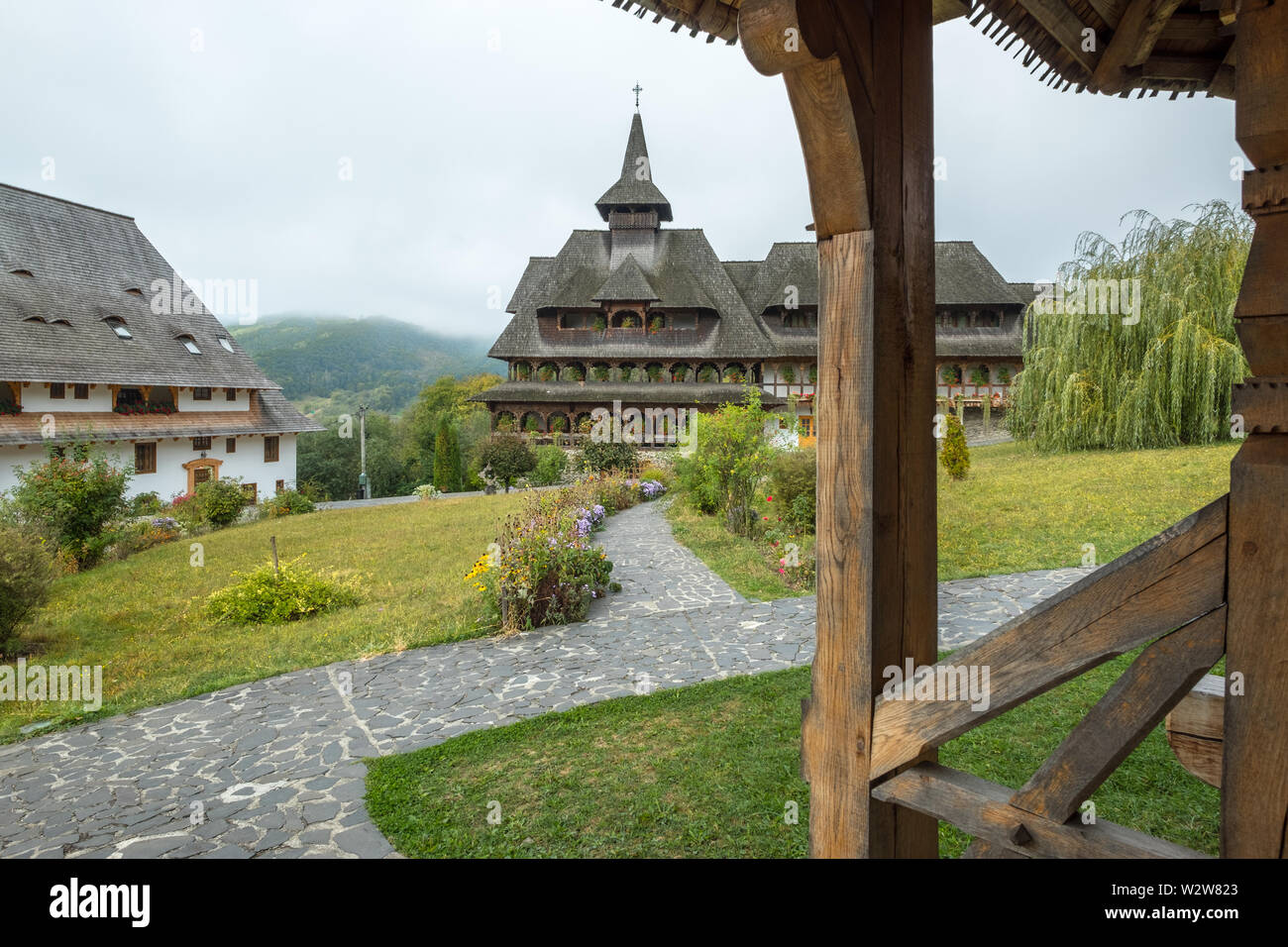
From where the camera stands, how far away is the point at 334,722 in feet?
17.5

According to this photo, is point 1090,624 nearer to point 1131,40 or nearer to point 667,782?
point 1131,40

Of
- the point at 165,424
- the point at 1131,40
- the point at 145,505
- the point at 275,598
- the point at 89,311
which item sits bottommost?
the point at 275,598

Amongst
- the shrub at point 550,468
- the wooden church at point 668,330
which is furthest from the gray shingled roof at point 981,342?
the shrub at point 550,468

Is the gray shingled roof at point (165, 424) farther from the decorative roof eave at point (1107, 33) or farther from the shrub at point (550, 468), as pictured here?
the decorative roof eave at point (1107, 33)

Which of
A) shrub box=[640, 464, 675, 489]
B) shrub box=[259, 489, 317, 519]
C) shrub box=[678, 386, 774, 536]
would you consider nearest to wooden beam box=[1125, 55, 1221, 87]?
shrub box=[678, 386, 774, 536]

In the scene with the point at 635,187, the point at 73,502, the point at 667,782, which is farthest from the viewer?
the point at 635,187

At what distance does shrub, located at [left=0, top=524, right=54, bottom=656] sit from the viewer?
6.81 meters

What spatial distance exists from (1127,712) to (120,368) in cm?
2836

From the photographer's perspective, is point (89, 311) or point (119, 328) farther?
point (119, 328)

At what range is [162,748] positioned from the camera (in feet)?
16.3

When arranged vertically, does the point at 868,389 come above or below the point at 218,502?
above

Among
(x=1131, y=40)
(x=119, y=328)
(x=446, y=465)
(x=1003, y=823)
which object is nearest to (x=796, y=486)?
(x=1131, y=40)

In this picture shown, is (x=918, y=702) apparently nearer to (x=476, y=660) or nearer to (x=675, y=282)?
(x=476, y=660)
